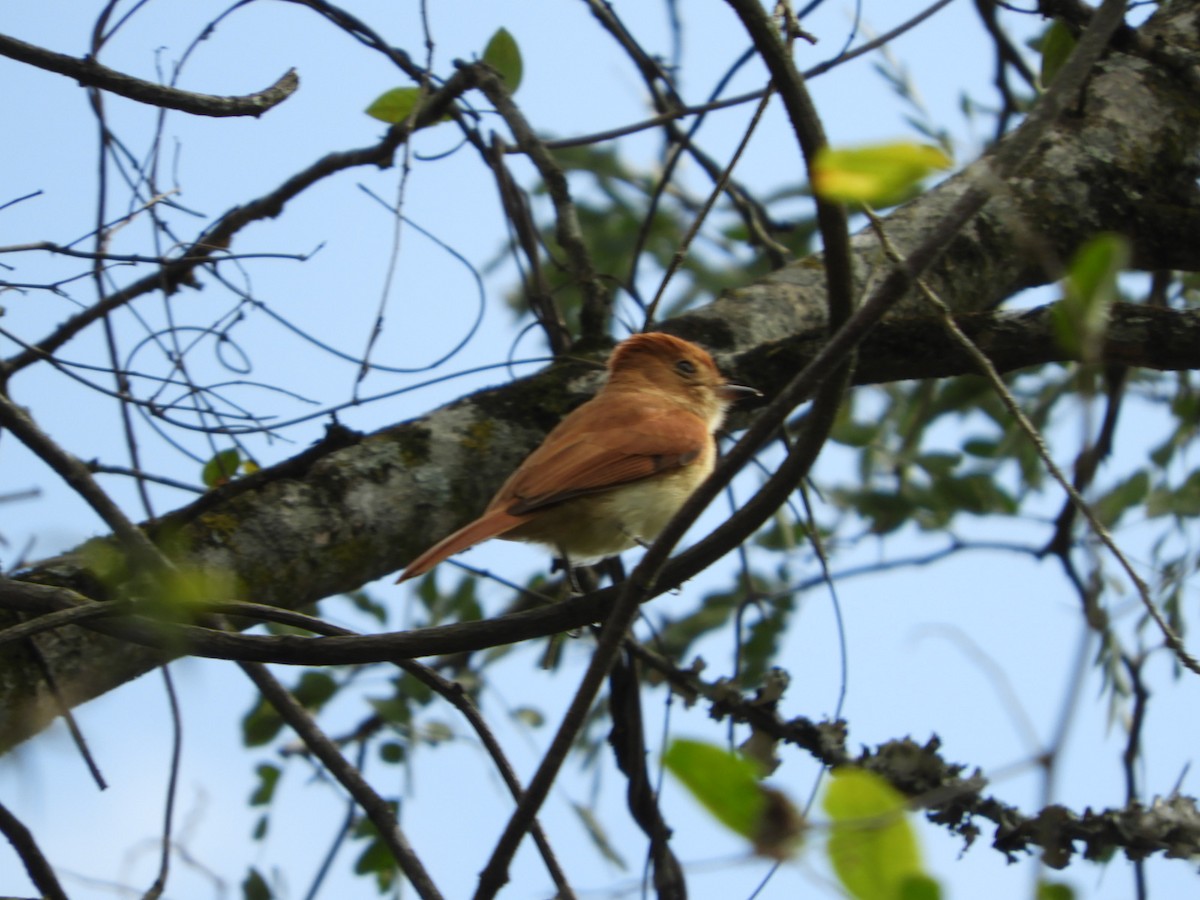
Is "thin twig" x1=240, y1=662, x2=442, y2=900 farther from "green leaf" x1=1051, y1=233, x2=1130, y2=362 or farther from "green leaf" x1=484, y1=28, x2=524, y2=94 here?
"green leaf" x1=484, y1=28, x2=524, y2=94

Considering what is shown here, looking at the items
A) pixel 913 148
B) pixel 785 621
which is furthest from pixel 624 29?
pixel 913 148

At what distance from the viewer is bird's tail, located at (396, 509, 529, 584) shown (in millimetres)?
3430

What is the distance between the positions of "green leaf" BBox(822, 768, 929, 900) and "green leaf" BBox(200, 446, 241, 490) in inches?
116

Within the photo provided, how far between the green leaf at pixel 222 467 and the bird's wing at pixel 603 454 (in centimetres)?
82

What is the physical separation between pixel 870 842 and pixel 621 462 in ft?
10.2

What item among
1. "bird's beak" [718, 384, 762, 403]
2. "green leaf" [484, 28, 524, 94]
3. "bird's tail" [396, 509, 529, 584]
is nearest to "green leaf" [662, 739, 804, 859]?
"bird's tail" [396, 509, 529, 584]

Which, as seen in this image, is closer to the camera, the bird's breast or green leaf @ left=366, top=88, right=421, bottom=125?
the bird's breast

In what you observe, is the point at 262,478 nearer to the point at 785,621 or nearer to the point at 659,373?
the point at 659,373

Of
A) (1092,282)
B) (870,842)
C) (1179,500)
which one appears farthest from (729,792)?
(1179,500)

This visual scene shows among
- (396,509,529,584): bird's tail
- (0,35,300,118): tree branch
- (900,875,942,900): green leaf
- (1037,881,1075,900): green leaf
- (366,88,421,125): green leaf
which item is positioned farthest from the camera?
(366,88,421,125): green leaf

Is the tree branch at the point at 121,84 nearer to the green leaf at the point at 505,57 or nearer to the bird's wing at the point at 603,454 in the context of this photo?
the bird's wing at the point at 603,454

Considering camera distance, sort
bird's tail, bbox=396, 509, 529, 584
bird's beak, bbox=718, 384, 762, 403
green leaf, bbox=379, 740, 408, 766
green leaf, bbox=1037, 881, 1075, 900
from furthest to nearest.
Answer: green leaf, bbox=379, 740, 408, 766 → bird's beak, bbox=718, 384, 762, 403 → bird's tail, bbox=396, 509, 529, 584 → green leaf, bbox=1037, 881, 1075, 900

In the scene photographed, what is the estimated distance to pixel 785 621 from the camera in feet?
18.3

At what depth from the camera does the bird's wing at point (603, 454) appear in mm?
3828
